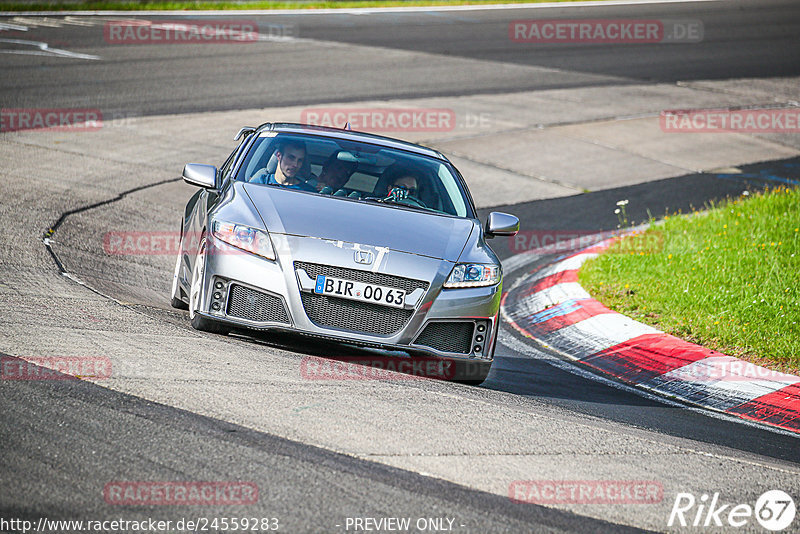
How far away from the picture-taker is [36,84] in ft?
Result: 52.7

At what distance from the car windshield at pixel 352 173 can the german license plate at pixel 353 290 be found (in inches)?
46.0

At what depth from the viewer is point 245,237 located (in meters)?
6.05

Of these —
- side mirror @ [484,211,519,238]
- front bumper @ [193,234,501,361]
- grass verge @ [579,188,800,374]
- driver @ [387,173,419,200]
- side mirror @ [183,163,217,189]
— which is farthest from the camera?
grass verge @ [579,188,800,374]

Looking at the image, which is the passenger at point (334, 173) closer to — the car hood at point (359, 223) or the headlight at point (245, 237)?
the car hood at point (359, 223)

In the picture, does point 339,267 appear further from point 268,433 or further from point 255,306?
point 268,433

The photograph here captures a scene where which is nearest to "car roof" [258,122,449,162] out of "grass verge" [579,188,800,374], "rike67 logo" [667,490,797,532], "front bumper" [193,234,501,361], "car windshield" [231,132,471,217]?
"car windshield" [231,132,471,217]

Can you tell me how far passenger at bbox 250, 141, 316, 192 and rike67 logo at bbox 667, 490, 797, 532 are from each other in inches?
144

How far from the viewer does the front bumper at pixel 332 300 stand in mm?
5809

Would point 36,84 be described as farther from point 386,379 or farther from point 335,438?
point 335,438

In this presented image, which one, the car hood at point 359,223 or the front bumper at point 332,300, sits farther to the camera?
the car hood at point 359,223

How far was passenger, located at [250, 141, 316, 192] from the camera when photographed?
702 centimetres

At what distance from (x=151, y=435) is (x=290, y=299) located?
1718 mm

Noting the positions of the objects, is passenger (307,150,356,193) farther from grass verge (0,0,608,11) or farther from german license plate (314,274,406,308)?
grass verge (0,0,608,11)

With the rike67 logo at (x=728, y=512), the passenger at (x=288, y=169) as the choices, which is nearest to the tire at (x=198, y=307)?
the passenger at (x=288, y=169)
